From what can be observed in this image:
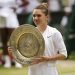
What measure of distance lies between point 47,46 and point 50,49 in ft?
0.16

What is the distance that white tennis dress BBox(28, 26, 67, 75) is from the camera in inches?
234

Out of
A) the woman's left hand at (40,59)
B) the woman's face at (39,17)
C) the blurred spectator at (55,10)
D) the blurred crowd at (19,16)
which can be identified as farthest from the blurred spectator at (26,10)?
the woman's left hand at (40,59)

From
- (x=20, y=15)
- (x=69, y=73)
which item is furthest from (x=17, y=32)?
(x=20, y=15)

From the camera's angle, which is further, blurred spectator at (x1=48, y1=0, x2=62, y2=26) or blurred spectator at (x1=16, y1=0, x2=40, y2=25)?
blurred spectator at (x1=48, y1=0, x2=62, y2=26)

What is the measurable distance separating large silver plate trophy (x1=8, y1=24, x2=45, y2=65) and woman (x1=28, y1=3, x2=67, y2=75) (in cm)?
10

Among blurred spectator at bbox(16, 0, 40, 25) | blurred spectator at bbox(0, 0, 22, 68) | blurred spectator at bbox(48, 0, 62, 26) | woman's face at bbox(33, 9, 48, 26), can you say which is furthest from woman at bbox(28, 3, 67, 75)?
blurred spectator at bbox(48, 0, 62, 26)

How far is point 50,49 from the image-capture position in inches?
235

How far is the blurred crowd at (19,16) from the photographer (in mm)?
13000

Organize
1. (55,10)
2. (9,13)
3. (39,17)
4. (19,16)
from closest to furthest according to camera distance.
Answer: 1. (39,17)
2. (9,13)
3. (19,16)
4. (55,10)

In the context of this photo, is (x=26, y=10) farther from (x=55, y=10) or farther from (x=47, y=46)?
(x=47, y=46)

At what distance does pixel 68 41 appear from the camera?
14141mm

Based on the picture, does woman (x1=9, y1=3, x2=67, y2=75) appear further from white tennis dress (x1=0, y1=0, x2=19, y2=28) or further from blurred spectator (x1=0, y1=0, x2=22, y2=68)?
white tennis dress (x1=0, y1=0, x2=19, y2=28)

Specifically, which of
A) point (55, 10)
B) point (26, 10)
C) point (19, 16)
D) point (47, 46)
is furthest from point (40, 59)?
point (55, 10)

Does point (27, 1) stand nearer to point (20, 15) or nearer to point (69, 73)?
point (20, 15)
